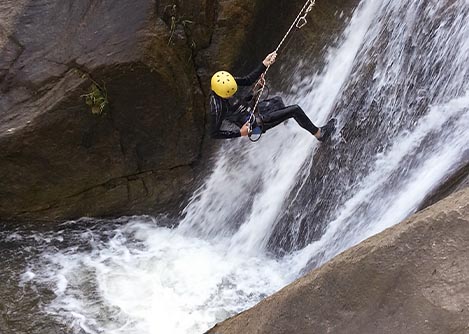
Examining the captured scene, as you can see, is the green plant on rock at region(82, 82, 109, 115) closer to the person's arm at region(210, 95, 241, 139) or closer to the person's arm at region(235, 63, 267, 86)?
the person's arm at region(210, 95, 241, 139)

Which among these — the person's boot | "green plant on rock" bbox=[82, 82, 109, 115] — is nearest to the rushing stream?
the person's boot

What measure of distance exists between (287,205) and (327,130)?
1018mm

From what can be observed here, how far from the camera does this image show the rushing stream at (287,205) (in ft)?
19.3

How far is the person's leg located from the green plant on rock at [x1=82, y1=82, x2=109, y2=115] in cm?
195

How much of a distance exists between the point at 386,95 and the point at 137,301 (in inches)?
139

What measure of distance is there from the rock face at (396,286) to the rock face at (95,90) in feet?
13.0

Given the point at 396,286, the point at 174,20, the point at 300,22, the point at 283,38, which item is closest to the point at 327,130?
the point at 283,38

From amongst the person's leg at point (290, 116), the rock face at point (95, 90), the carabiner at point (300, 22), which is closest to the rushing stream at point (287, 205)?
the person's leg at point (290, 116)

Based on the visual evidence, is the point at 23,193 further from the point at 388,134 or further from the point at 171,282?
the point at 388,134

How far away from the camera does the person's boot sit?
661 cm

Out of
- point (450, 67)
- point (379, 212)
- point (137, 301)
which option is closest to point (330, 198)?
point (379, 212)

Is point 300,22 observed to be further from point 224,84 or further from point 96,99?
point 96,99

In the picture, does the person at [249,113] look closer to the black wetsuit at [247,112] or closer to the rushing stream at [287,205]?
the black wetsuit at [247,112]

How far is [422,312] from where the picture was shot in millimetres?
3582
